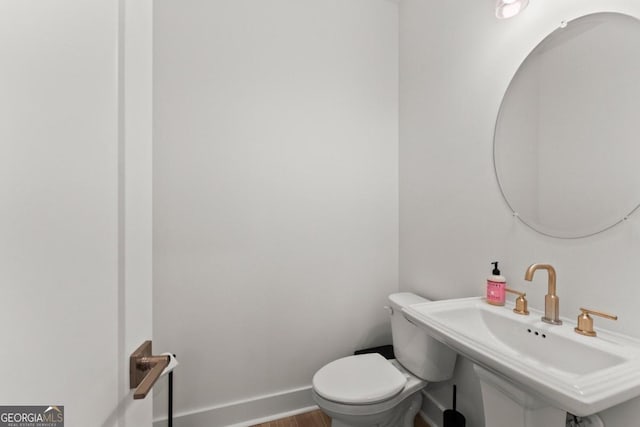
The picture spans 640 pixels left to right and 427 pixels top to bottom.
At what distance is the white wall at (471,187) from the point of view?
89 cm

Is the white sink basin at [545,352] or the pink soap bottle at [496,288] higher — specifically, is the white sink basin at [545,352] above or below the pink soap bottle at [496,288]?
below

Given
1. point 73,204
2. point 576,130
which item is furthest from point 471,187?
point 73,204

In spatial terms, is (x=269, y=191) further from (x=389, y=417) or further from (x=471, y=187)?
(x=389, y=417)

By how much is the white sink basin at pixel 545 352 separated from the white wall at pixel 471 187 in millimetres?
137

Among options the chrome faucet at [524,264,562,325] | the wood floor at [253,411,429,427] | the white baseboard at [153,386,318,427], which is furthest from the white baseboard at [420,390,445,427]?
the chrome faucet at [524,264,562,325]

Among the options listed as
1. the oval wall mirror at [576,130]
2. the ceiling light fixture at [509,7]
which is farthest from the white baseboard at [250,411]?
the ceiling light fixture at [509,7]

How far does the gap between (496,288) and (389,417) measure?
840 millimetres

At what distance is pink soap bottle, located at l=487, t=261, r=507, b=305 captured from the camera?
44.6 inches

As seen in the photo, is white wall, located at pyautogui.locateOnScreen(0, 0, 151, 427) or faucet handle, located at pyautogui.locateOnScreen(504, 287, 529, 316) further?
faucet handle, located at pyautogui.locateOnScreen(504, 287, 529, 316)

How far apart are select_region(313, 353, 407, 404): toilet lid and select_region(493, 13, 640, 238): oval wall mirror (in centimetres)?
96

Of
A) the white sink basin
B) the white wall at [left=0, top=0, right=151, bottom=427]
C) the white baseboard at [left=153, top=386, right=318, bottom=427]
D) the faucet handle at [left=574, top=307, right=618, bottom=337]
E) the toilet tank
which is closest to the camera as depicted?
the white wall at [left=0, top=0, right=151, bottom=427]

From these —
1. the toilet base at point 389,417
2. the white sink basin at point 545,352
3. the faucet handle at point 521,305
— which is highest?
the faucet handle at point 521,305

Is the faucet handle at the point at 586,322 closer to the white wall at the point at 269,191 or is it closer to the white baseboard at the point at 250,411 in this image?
the white wall at the point at 269,191

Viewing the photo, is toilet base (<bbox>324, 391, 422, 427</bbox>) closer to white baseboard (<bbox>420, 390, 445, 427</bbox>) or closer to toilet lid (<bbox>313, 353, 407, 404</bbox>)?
toilet lid (<bbox>313, 353, 407, 404</bbox>)
